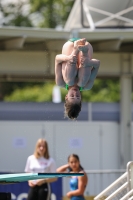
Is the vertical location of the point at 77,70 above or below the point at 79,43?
below

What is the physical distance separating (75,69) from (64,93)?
31126 mm

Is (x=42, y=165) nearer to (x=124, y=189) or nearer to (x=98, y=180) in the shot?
(x=124, y=189)

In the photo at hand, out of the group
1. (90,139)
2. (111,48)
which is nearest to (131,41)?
(111,48)

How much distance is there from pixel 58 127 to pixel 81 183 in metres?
4.46

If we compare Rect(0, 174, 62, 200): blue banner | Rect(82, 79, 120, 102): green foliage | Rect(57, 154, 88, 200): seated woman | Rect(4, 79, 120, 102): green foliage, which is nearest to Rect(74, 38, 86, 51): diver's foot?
Rect(57, 154, 88, 200): seated woman

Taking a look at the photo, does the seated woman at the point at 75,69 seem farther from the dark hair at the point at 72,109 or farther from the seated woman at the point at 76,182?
the seated woman at the point at 76,182

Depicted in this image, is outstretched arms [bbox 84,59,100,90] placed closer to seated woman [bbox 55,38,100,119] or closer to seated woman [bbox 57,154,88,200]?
seated woman [bbox 55,38,100,119]

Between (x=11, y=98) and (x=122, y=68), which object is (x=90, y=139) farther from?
(x=11, y=98)

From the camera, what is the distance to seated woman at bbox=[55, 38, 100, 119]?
927cm

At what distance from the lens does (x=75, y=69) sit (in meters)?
9.38

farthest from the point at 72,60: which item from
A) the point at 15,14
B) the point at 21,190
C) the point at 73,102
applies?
the point at 15,14

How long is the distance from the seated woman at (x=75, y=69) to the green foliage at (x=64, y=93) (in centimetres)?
2949

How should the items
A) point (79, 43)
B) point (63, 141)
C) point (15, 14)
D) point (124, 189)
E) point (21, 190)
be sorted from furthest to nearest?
point (15, 14) < point (63, 141) < point (21, 190) < point (124, 189) < point (79, 43)

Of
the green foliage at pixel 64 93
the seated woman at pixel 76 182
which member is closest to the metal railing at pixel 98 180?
the seated woman at pixel 76 182
